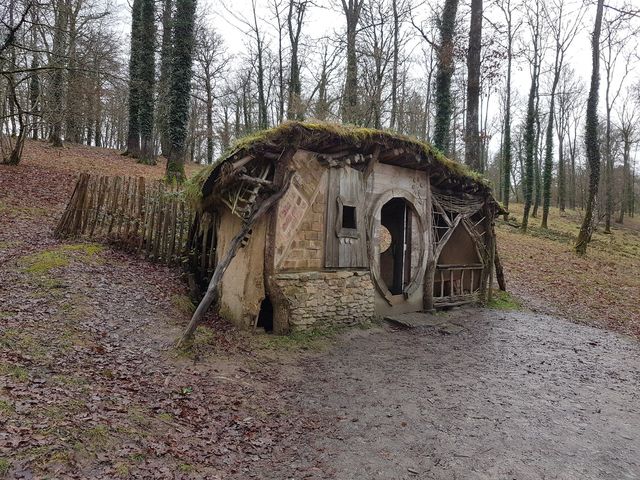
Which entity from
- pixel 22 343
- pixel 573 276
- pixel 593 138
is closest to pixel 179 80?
pixel 22 343

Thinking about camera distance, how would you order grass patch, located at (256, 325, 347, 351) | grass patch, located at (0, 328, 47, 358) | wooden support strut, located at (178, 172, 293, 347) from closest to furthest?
grass patch, located at (0, 328, 47, 358)
wooden support strut, located at (178, 172, 293, 347)
grass patch, located at (256, 325, 347, 351)

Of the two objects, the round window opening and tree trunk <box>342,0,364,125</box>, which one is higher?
tree trunk <box>342,0,364,125</box>

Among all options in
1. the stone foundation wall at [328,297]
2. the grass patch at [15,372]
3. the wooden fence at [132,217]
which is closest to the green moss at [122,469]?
the grass patch at [15,372]

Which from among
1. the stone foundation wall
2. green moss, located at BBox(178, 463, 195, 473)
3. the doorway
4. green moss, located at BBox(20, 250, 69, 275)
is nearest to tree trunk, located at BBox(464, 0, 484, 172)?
the doorway

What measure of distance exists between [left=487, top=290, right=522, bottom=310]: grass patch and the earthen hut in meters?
1.23

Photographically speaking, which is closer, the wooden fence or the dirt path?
the dirt path

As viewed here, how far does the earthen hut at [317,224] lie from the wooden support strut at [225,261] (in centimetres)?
2

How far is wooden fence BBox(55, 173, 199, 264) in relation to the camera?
8750mm

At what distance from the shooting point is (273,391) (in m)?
4.81

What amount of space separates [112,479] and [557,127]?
1439 inches

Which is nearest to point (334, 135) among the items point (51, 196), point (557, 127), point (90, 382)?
point (90, 382)

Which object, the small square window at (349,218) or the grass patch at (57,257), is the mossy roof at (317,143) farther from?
the grass patch at (57,257)

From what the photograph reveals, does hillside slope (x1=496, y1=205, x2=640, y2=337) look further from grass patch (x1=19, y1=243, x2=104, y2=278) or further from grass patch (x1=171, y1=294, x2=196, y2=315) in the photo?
grass patch (x1=19, y1=243, x2=104, y2=278)

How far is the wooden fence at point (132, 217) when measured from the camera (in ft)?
28.7
